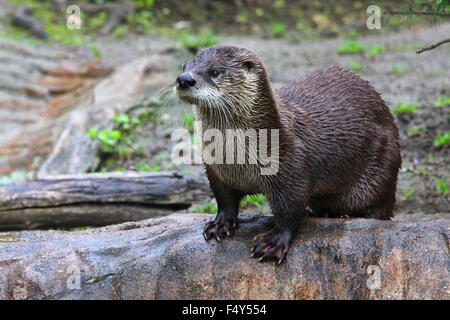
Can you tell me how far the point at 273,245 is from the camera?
8.73 feet

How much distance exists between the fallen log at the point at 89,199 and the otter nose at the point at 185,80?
171cm

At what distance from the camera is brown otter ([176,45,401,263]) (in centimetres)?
263

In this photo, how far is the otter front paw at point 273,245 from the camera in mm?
2617

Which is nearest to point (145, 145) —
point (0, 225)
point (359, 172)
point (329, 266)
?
point (0, 225)

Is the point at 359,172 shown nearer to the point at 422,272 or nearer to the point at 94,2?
the point at 422,272

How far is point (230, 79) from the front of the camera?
8.56ft

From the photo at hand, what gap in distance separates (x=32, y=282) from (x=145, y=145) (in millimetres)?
2990

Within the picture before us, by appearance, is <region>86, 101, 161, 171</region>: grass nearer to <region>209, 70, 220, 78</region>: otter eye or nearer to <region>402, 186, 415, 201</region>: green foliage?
Answer: <region>402, 186, 415, 201</region>: green foliage

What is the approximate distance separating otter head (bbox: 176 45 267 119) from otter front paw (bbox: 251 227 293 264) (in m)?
0.62

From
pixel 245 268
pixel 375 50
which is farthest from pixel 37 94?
pixel 245 268

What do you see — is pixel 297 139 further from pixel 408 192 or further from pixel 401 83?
pixel 401 83

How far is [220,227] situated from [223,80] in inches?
30.5

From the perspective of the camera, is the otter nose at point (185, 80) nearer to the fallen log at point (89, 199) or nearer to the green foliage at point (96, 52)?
the fallen log at point (89, 199)

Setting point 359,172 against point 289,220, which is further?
point 359,172
